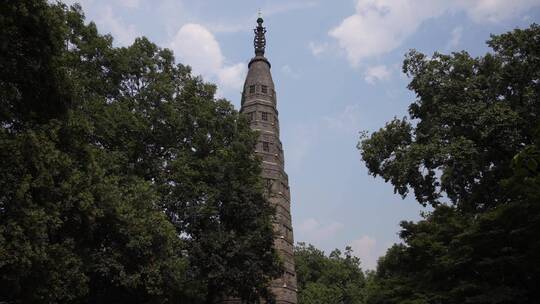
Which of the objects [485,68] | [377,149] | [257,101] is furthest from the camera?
[257,101]

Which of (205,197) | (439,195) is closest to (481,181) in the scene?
(439,195)

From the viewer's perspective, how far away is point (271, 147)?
147 feet

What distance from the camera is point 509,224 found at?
15.6 meters

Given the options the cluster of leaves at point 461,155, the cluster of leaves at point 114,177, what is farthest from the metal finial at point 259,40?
the cluster of leaves at point 461,155

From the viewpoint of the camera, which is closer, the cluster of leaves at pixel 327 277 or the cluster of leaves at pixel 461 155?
the cluster of leaves at pixel 461 155

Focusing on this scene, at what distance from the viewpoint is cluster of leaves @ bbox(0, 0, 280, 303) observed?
507 inches

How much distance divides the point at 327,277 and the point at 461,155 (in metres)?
54.8

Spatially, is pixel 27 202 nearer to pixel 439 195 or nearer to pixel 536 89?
pixel 439 195

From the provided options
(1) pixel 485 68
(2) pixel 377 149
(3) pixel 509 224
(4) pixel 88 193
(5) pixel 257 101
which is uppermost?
(5) pixel 257 101

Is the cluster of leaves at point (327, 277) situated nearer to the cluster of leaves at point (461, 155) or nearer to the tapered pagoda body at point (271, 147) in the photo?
the tapered pagoda body at point (271, 147)

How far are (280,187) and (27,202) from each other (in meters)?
31.4

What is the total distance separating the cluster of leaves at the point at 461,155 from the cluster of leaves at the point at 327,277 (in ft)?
136

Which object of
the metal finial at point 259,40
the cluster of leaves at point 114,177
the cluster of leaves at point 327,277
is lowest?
the cluster of leaves at point 114,177

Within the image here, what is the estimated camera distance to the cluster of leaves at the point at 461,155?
57.1ft
